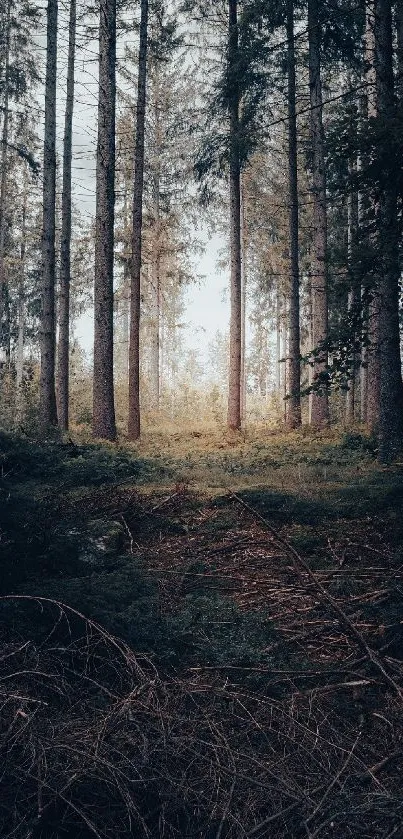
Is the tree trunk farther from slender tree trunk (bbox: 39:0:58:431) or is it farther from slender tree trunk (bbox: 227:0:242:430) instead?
slender tree trunk (bbox: 227:0:242:430)

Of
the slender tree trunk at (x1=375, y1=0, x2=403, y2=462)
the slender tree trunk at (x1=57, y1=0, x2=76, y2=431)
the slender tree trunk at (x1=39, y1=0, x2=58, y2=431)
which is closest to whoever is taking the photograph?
the slender tree trunk at (x1=375, y1=0, x2=403, y2=462)

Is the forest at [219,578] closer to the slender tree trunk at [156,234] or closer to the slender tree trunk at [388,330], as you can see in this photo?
the slender tree trunk at [388,330]

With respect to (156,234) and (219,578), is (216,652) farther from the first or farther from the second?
(156,234)

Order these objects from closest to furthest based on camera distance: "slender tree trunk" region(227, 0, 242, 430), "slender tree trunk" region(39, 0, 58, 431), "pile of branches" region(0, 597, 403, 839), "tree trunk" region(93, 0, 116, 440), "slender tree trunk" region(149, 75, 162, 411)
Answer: "pile of branches" region(0, 597, 403, 839)
"tree trunk" region(93, 0, 116, 440)
"slender tree trunk" region(39, 0, 58, 431)
"slender tree trunk" region(227, 0, 242, 430)
"slender tree trunk" region(149, 75, 162, 411)

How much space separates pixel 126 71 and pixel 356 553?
19.8 meters

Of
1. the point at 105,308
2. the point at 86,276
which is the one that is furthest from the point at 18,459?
the point at 86,276

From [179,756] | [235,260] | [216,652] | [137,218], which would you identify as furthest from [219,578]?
[137,218]

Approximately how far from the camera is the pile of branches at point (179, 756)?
1824mm

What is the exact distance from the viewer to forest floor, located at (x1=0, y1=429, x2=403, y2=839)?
1902 mm

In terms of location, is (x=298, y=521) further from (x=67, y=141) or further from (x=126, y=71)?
(x=126, y=71)

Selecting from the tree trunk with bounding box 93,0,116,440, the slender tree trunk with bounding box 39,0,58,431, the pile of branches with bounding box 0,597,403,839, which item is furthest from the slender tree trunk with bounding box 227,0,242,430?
the pile of branches with bounding box 0,597,403,839

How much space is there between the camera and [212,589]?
159 inches

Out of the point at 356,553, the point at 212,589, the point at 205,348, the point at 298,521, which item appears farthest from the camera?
the point at 205,348

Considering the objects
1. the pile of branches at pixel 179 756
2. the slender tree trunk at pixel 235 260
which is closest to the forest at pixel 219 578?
the pile of branches at pixel 179 756
